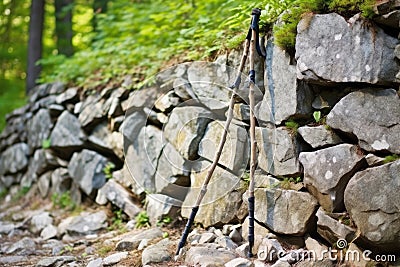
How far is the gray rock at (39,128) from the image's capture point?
6594 mm

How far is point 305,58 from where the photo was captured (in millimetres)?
3385

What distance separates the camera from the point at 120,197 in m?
5.04

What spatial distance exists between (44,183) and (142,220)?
8.64 feet

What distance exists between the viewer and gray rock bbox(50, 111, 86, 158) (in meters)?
5.96

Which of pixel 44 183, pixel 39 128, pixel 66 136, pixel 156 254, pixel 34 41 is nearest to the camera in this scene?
pixel 156 254

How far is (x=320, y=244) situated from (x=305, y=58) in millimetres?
1556

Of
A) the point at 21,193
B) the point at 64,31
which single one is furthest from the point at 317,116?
the point at 64,31

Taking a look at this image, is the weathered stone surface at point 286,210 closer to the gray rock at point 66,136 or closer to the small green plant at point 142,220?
the small green plant at point 142,220

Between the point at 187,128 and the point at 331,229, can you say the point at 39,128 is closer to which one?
the point at 187,128

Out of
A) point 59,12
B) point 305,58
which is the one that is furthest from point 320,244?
point 59,12

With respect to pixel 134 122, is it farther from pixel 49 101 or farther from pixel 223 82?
pixel 49 101

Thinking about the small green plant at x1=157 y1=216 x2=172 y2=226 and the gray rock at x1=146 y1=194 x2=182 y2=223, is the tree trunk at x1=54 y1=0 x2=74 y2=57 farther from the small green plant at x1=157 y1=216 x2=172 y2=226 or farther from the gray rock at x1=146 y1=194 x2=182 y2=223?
the small green plant at x1=157 y1=216 x2=172 y2=226

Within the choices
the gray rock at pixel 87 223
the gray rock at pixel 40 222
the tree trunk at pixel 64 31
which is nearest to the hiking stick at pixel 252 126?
the gray rock at pixel 87 223

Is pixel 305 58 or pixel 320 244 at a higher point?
pixel 305 58
